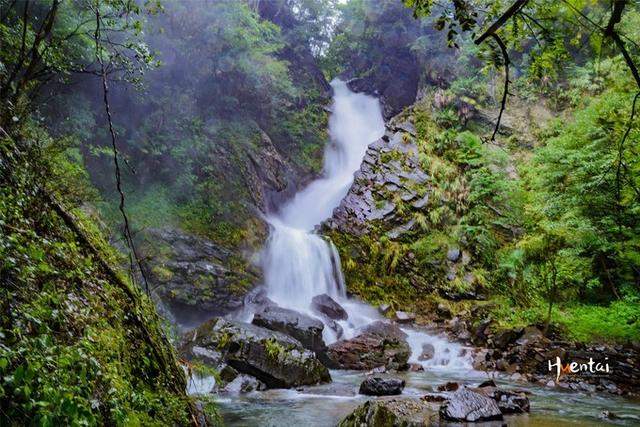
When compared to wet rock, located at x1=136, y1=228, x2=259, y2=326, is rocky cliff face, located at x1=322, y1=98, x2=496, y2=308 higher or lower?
higher

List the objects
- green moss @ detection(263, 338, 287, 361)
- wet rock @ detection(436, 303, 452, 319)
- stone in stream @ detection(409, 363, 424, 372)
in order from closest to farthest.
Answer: green moss @ detection(263, 338, 287, 361) → stone in stream @ detection(409, 363, 424, 372) → wet rock @ detection(436, 303, 452, 319)

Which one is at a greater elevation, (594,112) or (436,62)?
(436,62)

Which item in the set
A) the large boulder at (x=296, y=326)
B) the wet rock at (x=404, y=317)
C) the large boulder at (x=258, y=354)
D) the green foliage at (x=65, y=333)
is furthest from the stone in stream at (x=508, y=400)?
the wet rock at (x=404, y=317)

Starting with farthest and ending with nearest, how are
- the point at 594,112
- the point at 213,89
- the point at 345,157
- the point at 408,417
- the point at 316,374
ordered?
the point at 345,157, the point at 213,89, the point at 594,112, the point at 316,374, the point at 408,417

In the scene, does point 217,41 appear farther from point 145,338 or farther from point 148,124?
point 145,338

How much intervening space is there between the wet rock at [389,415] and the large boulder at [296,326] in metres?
A: 5.17

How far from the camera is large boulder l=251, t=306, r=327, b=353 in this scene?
11.0m

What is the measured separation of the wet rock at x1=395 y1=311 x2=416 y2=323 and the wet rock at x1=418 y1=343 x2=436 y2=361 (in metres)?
2.13

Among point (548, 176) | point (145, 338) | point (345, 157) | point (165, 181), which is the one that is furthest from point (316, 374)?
point (345, 157)

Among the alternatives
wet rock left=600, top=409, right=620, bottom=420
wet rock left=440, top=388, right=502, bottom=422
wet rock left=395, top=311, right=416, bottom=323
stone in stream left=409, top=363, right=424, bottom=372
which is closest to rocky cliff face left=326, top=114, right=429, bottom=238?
wet rock left=395, top=311, right=416, bottom=323

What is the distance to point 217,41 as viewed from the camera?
16.2 metres

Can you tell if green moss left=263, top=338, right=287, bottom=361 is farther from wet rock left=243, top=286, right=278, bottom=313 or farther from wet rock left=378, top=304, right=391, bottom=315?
wet rock left=378, top=304, right=391, bottom=315

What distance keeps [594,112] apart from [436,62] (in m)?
14.2

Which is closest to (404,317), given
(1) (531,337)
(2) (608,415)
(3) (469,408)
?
(1) (531,337)
